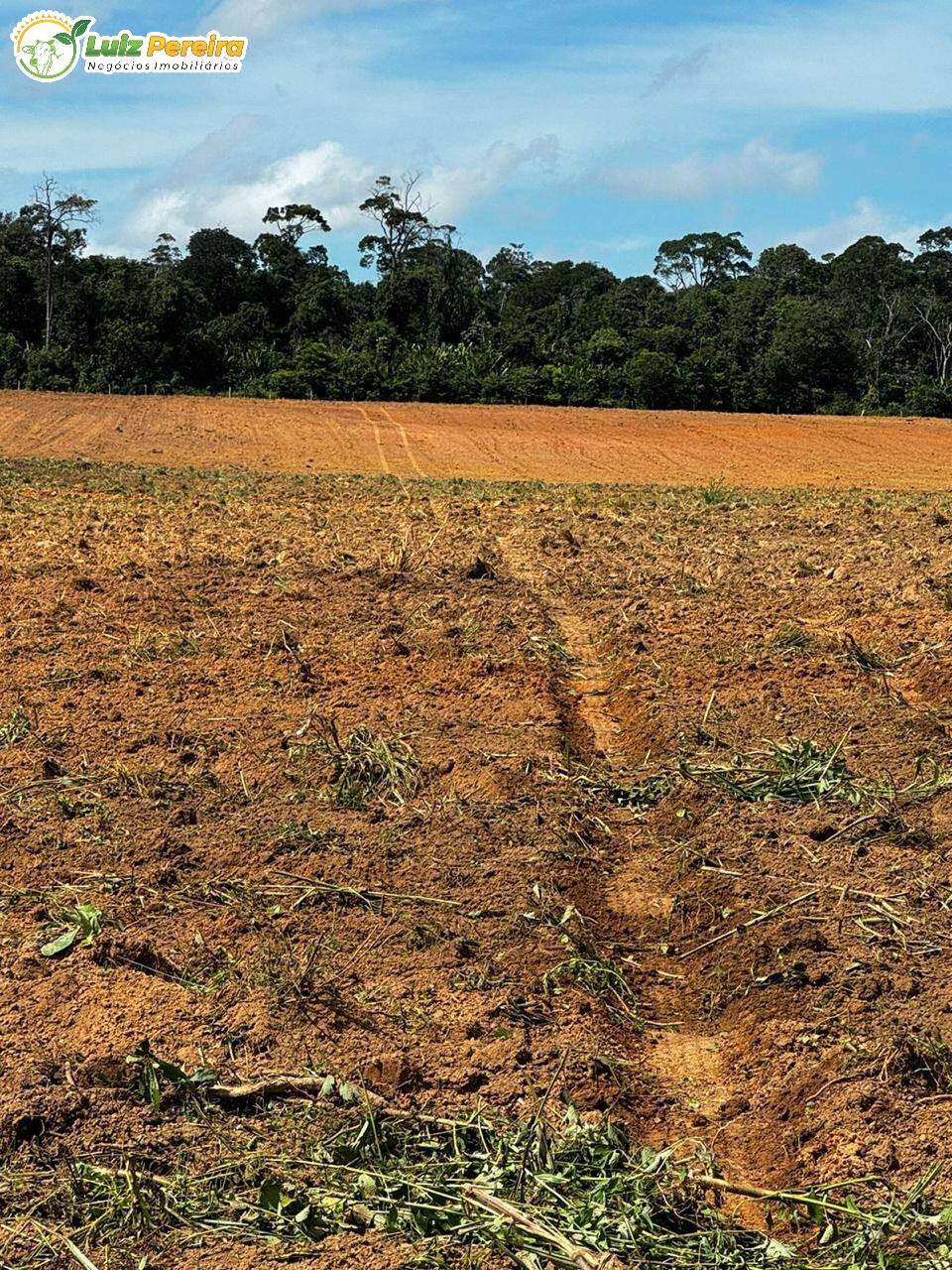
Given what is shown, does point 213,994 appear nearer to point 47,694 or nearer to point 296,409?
point 47,694

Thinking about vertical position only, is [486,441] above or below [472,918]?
above

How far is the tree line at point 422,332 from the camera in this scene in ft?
143

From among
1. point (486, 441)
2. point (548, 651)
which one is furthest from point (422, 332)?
point (548, 651)

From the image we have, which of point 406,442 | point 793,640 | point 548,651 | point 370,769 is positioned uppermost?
point 406,442

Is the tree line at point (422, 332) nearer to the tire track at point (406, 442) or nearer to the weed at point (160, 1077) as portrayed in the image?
the tire track at point (406, 442)

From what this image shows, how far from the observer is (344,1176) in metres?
4.03

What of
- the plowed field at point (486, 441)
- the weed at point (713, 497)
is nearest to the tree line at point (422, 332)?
the plowed field at point (486, 441)

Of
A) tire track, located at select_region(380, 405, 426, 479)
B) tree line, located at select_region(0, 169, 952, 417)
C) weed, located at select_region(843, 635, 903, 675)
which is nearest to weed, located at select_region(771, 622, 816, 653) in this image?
weed, located at select_region(843, 635, 903, 675)

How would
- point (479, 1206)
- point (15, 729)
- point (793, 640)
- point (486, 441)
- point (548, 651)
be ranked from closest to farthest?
point (479, 1206) → point (15, 729) → point (793, 640) → point (548, 651) → point (486, 441)

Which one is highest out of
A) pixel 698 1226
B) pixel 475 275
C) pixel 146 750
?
pixel 475 275

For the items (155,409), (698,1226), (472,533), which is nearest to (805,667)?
(698,1226)

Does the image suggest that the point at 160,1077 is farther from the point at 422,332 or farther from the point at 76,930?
the point at 422,332

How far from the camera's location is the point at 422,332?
51.3 meters

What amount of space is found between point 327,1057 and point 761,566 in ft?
27.9
